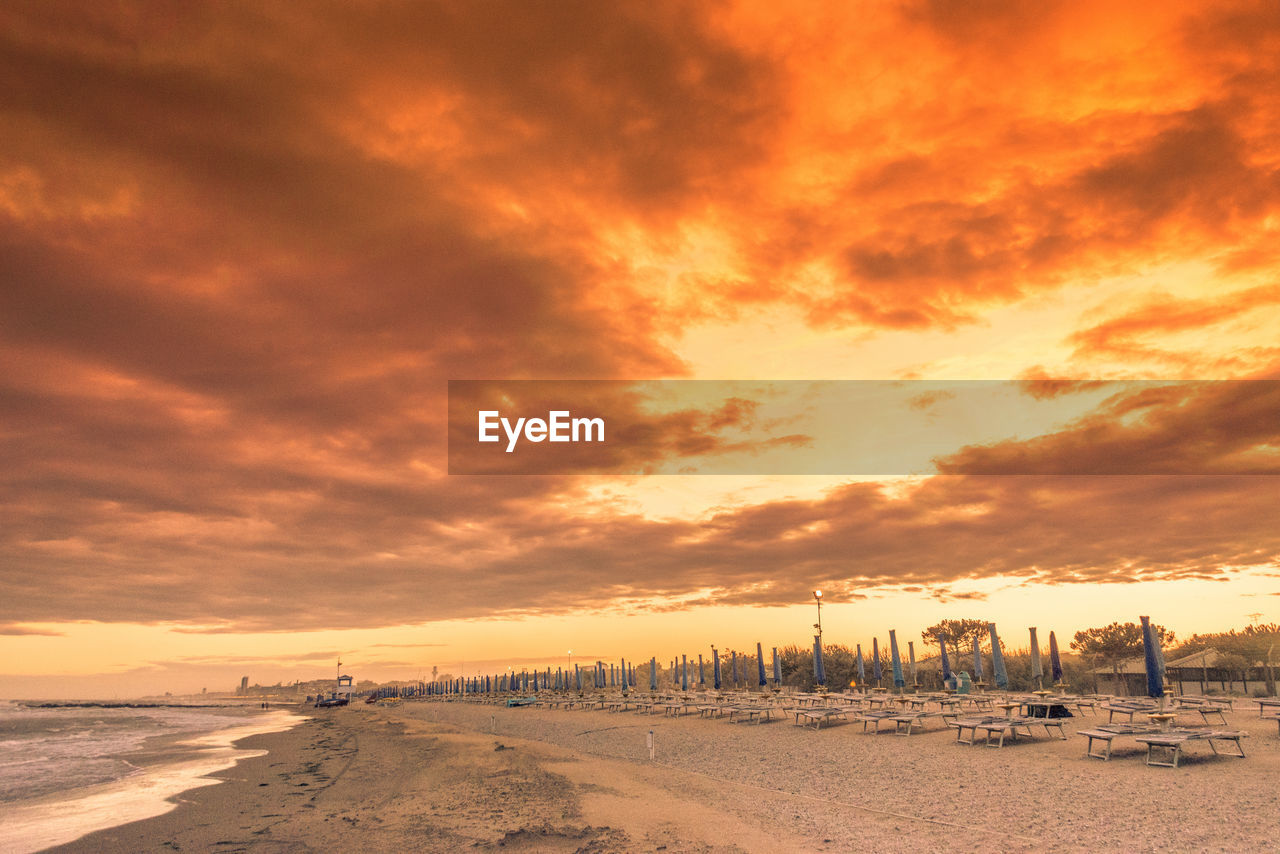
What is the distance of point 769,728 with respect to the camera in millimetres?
26281

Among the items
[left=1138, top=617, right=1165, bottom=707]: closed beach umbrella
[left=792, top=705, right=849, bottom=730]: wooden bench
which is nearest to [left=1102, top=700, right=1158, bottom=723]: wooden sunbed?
[left=1138, top=617, right=1165, bottom=707]: closed beach umbrella

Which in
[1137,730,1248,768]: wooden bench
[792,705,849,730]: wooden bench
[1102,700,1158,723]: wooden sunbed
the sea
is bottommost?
the sea

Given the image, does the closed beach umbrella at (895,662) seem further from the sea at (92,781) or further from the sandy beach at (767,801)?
the sea at (92,781)

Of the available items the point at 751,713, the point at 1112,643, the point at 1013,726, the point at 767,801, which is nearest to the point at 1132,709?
the point at 1013,726

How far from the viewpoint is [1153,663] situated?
22.0 m

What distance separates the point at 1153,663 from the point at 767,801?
1638 cm

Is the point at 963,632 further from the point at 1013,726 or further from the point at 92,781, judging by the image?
the point at 92,781

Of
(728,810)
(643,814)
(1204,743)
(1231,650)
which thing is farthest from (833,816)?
(1231,650)

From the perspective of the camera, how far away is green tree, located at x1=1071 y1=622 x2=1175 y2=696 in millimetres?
52938

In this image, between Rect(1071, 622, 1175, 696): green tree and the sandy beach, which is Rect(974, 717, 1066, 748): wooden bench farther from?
Rect(1071, 622, 1175, 696): green tree

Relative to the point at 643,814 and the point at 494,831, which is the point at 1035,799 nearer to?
the point at 643,814

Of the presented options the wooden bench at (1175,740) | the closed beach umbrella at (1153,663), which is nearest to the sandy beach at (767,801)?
the wooden bench at (1175,740)

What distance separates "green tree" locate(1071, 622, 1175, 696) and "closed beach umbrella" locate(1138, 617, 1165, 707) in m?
36.4

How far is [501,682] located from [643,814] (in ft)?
291
